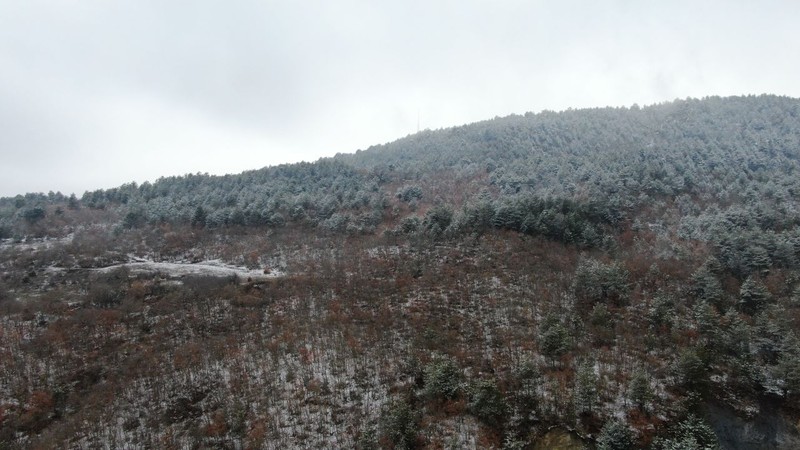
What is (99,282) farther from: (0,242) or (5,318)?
(0,242)

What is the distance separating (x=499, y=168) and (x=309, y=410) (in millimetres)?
62094

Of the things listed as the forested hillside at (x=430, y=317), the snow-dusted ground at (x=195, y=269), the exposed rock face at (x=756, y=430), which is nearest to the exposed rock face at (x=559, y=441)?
the forested hillside at (x=430, y=317)

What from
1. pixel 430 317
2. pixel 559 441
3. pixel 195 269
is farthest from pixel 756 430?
pixel 195 269

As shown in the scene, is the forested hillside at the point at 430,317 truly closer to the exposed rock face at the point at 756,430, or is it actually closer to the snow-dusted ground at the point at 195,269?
the exposed rock face at the point at 756,430

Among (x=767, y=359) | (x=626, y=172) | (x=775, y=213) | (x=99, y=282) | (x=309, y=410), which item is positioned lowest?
(x=309, y=410)

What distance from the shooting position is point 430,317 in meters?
36.5

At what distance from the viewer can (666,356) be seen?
2973cm

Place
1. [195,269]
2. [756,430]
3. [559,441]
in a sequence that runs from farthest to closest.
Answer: [195,269] → [756,430] → [559,441]

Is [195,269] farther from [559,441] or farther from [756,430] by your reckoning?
[756,430]

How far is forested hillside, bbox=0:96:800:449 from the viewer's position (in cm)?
2581

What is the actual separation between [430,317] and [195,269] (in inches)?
1315

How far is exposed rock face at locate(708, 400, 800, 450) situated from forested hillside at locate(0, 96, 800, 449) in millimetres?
99

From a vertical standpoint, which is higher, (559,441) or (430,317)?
(430,317)

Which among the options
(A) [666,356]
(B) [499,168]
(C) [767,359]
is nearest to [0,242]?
(B) [499,168]
